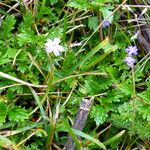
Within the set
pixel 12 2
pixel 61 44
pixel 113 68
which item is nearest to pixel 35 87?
pixel 61 44

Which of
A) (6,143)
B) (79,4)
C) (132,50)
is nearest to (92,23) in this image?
(79,4)

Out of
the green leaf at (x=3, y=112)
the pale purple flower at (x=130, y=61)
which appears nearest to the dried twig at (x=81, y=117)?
the green leaf at (x=3, y=112)

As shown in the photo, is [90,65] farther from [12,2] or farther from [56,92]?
[12,2]

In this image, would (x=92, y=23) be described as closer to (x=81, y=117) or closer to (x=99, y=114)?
(x=99, y=114)

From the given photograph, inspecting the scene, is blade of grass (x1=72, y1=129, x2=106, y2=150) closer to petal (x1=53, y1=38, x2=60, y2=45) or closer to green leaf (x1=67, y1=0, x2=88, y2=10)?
petal (x1=53, y1=38, x2=60, y2=45)

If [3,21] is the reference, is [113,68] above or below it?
below

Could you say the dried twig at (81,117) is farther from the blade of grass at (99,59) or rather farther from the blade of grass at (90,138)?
the blade of grass at (99,59)

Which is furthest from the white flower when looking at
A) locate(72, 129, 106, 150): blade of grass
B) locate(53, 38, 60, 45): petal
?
locate(72, 129, 106, 150): blade of grass

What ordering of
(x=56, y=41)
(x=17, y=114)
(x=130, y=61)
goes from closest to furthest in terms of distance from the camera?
(x=17, y=114)
(x=56, y=41)
(x=130, y=61)

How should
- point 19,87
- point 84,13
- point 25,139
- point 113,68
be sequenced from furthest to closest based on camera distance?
1. point 84,13
2. point 113,68
3. point 19,87
4. point 25,139
